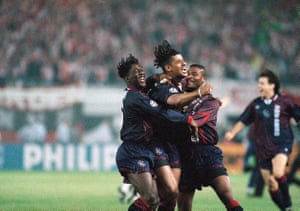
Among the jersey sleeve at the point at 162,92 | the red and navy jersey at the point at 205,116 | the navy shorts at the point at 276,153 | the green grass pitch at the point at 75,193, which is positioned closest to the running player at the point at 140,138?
the jersey sleeve at the point at 162,92

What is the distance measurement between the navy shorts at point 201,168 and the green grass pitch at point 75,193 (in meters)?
3.01

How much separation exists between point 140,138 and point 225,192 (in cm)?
128

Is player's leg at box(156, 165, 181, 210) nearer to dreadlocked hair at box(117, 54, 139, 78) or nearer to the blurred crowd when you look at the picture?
dreadlocked hair at box(117, 54, 139, 78)

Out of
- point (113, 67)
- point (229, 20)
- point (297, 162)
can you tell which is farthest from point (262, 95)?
point (229, 20)

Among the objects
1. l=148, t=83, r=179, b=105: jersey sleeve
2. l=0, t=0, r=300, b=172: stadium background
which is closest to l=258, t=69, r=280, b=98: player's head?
l=148, t=83, r=179, b=105: jersey sleeve

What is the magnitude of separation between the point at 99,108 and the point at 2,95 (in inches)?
128

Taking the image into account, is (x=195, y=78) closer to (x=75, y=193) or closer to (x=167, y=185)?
(x=167, y=185)

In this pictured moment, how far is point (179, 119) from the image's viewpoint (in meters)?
9.37

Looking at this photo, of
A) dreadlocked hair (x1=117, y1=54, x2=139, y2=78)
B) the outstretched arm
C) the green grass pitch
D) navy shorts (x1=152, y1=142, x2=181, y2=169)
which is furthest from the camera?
the green grass pitch

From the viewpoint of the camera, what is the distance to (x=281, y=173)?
39.6 feet

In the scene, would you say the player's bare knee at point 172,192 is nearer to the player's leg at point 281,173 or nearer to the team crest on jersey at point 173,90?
the team crest on jersey at point 173,90

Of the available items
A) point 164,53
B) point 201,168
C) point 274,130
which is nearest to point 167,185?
point 201,168

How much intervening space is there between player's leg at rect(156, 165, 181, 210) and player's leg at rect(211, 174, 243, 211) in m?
0.54

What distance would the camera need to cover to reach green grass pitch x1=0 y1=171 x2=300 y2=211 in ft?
45.0
